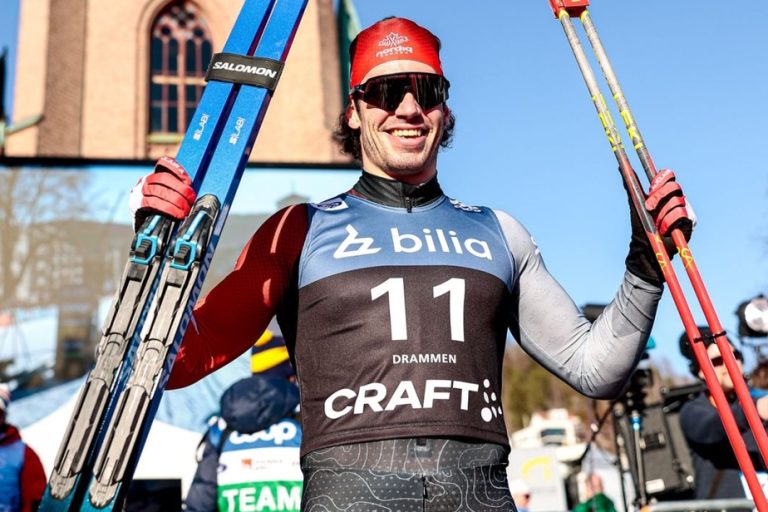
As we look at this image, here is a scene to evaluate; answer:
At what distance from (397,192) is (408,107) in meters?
0.24

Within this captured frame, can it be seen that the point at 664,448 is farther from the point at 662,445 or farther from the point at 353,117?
the point at 353,117

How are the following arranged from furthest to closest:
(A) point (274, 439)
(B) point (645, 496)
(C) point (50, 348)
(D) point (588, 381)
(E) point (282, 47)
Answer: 1. (C) point (50, 348)
2. (B) point (645, 496)
3. (A) point (274, 439)
4. (E) point (282, 47)
5. (D) point (588, 381)

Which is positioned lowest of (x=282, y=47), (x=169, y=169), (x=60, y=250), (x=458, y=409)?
(x=458, y=409)

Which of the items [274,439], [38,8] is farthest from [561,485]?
[38,8]

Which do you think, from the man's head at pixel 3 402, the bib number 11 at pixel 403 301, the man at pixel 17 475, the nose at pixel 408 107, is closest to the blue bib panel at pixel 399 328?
the bib number 11 at pixel 403 301

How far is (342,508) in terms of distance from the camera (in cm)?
192

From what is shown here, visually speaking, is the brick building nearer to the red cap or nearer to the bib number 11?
the red cap

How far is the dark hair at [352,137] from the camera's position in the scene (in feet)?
8.93

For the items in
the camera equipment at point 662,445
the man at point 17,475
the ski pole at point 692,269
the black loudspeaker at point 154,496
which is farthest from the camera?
the camera equipment at point 662,445

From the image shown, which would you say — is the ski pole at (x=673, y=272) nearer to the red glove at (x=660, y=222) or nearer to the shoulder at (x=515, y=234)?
the red glove at (x=660, y=222)

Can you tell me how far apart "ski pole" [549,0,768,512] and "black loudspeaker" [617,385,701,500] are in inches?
193

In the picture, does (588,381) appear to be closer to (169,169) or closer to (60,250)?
(169,169)

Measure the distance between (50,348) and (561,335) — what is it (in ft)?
38.8

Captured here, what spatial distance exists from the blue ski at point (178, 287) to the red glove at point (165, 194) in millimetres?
68
